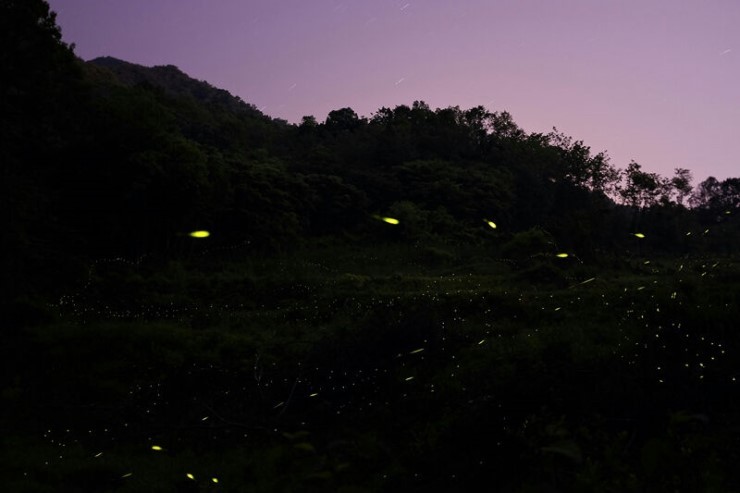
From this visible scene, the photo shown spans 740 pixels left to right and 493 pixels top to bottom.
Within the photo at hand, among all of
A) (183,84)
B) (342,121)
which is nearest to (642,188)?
(342,121)

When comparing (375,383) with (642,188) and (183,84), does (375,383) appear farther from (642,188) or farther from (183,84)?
(183,84)

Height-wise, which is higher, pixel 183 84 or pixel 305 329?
pixel 183 84

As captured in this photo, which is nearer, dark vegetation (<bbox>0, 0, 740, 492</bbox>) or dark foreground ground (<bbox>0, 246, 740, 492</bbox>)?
dark foreground ground (<bbox>0, 246, 740, 492</bbox>)

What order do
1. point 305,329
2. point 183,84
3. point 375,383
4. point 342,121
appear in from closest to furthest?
1. point 375,383
2. point 305,329
3. point 342,121
4. point 183,84

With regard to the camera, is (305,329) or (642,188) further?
(642,188)

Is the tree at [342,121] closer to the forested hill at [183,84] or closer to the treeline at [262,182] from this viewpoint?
the treeline at [262,182]

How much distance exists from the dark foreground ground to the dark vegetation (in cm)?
5

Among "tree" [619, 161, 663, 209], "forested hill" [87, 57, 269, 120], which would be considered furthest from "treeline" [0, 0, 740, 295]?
"forested hill" [87, 57, 269, 120]

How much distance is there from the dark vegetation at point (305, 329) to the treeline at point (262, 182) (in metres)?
0.15

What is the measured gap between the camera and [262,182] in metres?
32.1

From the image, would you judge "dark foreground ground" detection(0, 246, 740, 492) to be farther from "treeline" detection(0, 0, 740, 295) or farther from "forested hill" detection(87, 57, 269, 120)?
"forested hill" detection(87, 57, 269, 120)

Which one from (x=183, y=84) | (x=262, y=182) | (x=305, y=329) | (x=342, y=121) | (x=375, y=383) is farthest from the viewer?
(x=183, y=84)

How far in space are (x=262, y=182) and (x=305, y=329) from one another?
16.4 m

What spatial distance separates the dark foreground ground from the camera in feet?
22.7
